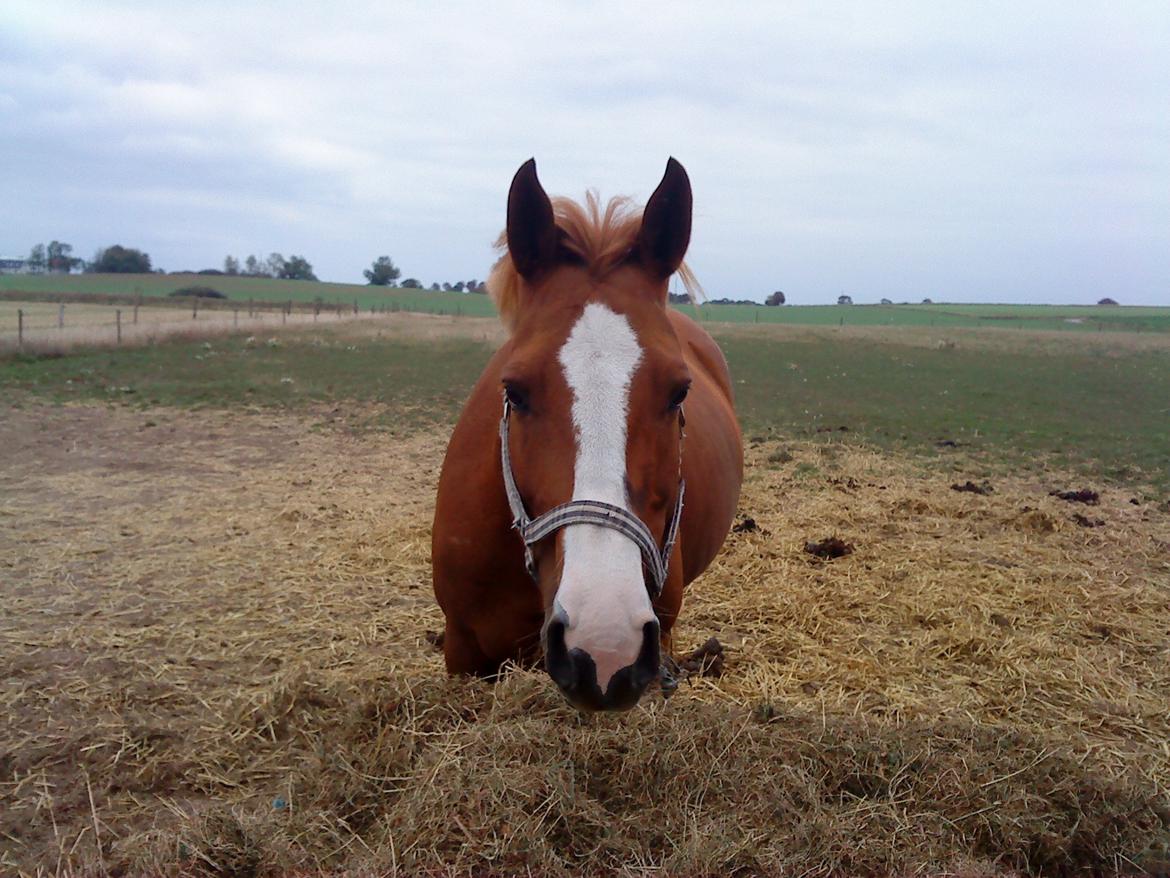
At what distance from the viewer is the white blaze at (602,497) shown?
A: 5.23 ft

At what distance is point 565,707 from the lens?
2.54m

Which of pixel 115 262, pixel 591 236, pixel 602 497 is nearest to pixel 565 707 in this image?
pixel 602 497

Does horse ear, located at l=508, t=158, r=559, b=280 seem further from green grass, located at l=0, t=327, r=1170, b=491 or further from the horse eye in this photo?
green grass, located at l=0, t=327, r=1170, b=491

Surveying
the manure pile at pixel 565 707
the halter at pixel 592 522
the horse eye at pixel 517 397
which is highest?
the horse eye at pixel 517 397

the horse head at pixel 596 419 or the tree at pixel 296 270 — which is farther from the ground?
Result: the tree at pixel 296 270

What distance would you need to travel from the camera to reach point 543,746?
7.73 feet

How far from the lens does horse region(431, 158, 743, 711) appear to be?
1.64 meters

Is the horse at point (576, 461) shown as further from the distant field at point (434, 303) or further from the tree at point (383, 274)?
the tree at point (383, 274)

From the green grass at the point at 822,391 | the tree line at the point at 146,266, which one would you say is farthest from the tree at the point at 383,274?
the green grass at the point at 822,391

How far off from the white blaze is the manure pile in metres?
0.84

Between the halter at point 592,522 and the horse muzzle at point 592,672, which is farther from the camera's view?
the halter at point 592,522

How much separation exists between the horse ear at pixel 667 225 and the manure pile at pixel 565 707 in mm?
1561

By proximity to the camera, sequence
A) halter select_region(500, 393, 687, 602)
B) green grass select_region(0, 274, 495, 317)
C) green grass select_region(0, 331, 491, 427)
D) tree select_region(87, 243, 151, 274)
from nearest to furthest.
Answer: halter select_region(500, 393, 687, 602)
green grass select_region(0, 331, 491, 427)
green grass select_region(0, 274, 495, 317)
tree select_region(87, 243, 151, 274)

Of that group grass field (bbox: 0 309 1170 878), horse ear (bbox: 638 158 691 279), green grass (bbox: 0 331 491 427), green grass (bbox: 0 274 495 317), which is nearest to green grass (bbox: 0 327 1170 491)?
green grass (bbox: 0 331 491 427)
